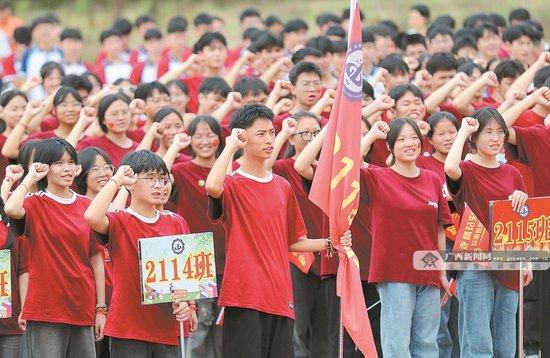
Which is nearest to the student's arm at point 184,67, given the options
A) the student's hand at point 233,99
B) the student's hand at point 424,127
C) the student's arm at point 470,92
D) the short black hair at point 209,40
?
the short black hair at point 209,40

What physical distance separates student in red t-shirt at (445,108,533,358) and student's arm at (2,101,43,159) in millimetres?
3878

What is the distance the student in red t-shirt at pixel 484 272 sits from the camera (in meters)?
8.97

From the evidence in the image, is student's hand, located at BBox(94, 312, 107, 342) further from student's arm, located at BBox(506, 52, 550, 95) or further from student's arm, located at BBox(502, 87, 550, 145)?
student's arm, located at BBox(506, 52, 550, 95)

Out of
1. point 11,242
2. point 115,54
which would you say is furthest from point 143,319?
point 115,54

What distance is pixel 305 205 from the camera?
33.7 ft

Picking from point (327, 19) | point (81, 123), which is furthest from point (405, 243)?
point (327, 19)

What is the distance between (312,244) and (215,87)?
11.7ft

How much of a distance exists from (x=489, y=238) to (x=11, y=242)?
3.38 m

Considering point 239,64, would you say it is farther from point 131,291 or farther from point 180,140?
point 131,291

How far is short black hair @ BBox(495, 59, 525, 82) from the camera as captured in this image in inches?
479

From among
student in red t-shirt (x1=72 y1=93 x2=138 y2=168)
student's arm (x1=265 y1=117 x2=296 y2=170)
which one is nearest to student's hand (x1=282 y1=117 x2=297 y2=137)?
student's arm (x1=265 y1=117 x2=296 y2=170)

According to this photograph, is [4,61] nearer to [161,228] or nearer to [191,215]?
[191,215]

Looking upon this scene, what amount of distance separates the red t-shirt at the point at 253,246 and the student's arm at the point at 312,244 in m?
0.19

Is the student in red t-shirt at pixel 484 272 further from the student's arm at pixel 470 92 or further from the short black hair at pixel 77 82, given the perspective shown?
the short black hair at pixel 77 82
